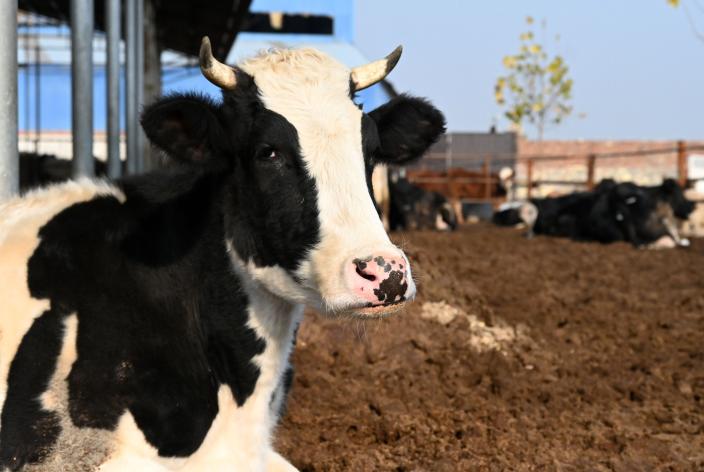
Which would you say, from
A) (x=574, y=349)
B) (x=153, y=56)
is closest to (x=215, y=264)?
(x=574, y=349)

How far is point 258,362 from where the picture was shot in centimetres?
351

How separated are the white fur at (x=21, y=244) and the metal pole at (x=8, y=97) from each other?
0.66m

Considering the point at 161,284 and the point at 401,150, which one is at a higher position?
the point at 401,150

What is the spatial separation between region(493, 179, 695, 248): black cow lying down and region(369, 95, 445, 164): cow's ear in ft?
45.7

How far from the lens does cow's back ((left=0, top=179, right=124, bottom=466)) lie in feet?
10.3

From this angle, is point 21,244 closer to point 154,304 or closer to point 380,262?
point 154,304

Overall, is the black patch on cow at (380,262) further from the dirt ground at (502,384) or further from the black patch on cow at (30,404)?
the black patch on cow at (30,404)

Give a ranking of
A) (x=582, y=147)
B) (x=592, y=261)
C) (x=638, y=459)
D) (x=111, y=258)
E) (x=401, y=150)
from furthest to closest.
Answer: (x=582, y=147)
(x=592, y=261)
(x=638, y=459)
(x=401, y=150)
(x=111, y=258)

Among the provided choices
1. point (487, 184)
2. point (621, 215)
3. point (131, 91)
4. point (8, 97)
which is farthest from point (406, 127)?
point (487, 184)

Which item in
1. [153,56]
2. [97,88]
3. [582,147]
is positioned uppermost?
[153,56]

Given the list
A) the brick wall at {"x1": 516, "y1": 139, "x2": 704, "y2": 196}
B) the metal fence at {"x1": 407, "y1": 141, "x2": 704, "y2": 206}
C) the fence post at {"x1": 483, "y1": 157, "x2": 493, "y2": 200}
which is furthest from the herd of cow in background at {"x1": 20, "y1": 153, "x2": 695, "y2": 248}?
the brick wall at {"x1": 516, "y1": 139, "x2": 704, "y2": 196}

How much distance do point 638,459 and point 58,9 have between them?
12.6 meters

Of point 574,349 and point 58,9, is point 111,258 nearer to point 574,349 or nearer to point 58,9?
point 574,349

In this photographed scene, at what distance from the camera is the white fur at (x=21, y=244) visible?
3207 millimetres
